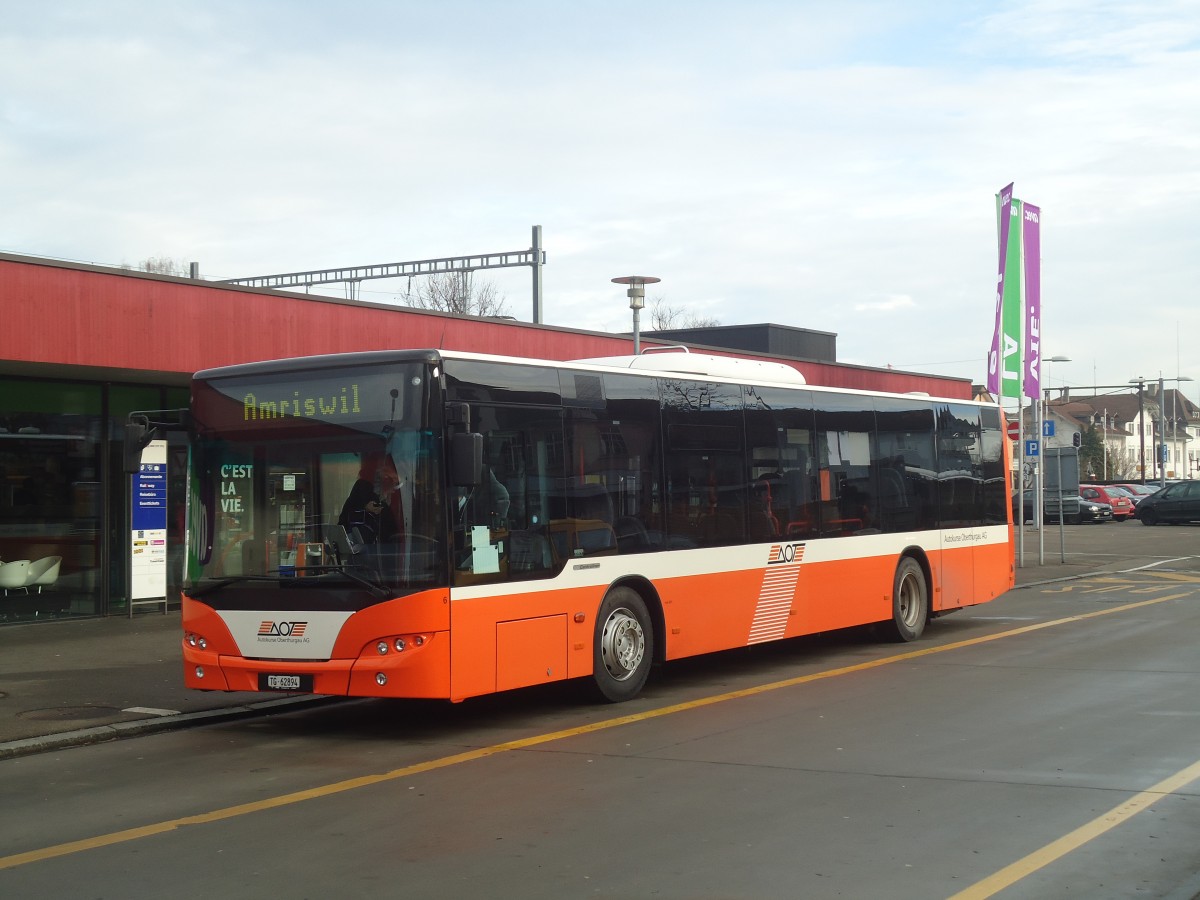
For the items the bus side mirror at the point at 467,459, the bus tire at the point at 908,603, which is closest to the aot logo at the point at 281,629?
the bus side mirror at the point at 467,459

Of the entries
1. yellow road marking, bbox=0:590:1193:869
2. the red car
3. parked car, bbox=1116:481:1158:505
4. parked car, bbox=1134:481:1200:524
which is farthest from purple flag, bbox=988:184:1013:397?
parked car, bbox=1116:481:1158:505

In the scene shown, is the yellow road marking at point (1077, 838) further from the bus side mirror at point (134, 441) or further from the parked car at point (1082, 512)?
the parked car at point (1082, 512)

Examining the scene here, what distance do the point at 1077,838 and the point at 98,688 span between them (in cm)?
921

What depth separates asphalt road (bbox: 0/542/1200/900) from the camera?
19.7 ft

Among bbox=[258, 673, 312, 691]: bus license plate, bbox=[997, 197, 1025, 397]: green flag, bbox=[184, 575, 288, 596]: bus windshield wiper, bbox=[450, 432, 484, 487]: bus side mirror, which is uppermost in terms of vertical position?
bbox=[997, 197, 1025, 397]: green flag

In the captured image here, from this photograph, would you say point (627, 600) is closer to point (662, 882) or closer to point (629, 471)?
point (629, 471)

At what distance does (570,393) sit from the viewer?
1101cm

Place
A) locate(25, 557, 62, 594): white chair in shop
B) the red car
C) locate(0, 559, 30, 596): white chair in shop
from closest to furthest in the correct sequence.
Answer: locate(0, 559, 30, 596): white chair in shop < locate(25, 557, 62, 594): white chair in shop < the red car

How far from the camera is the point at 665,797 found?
7.61 m

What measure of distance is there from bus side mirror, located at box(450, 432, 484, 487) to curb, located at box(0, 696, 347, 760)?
343cm

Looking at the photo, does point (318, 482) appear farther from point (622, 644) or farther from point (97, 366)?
point (97, 366)

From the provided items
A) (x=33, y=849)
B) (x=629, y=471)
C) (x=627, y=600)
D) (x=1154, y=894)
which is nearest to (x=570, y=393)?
(x=629, y=471)

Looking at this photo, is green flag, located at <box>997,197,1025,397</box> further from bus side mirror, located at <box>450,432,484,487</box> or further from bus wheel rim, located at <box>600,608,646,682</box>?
bus side mirror, located at <box>450,432,484,487</box>

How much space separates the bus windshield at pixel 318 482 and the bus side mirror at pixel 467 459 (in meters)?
0.20
